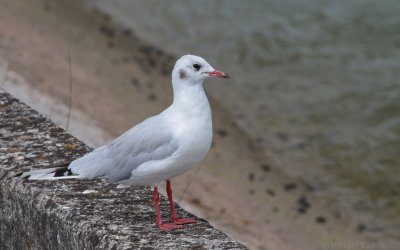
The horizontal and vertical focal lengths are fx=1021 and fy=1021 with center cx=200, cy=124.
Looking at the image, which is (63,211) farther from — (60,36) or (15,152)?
(60,36)

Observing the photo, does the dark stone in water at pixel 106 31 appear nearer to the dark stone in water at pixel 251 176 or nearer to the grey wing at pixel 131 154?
the dark stone in water at pixel 251 176

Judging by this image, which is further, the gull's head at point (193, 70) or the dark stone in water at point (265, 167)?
the dark stone in water at point (265, 167)

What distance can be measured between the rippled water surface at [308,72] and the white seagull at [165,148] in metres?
6.08

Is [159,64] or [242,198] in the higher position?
[159,64]

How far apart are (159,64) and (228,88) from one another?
1.31m

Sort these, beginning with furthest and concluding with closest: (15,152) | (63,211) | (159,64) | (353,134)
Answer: (159,64)
(353,134)
(15,152)
(63,211)

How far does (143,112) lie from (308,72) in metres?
2.89

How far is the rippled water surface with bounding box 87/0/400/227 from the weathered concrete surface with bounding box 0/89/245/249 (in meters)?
5.81

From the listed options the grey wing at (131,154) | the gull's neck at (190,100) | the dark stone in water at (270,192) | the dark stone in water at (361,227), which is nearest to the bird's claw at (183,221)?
the grey wing at (131,154)

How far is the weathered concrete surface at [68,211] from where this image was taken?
13.8ft

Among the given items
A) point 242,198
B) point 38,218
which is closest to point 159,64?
point 242,198

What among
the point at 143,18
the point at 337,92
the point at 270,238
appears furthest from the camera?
the point at 143,18

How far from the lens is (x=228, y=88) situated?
13523 millimetres

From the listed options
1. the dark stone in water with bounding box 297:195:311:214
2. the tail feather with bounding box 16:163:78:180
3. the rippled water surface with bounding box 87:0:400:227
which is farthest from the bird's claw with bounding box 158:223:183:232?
the rippled water surface with bounding box 87:0:400:227
